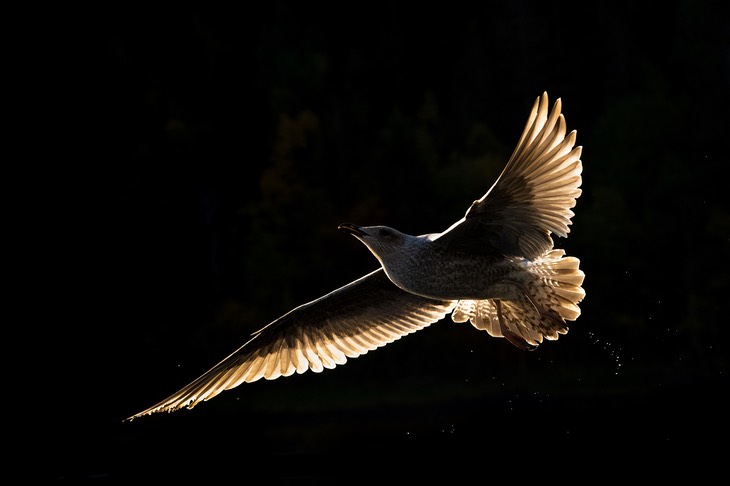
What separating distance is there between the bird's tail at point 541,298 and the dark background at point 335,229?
11.8 m

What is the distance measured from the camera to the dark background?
2873 cm

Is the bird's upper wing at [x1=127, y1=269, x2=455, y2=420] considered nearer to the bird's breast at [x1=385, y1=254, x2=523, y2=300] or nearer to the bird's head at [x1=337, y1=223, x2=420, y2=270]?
the bird's head at [x1=337, y1=223, x2=420, y2=270]

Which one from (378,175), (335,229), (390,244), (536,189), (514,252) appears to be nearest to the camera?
(536,189)

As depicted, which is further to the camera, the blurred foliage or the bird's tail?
the blurred foliage

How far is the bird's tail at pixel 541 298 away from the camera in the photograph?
32.2ft

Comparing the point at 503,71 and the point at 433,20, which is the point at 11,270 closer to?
the point at 503,71

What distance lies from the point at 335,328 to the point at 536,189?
2.73 metres

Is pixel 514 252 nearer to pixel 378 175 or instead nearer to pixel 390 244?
pixel 390 244

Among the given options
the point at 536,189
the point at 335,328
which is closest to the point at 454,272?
the point at 536,189

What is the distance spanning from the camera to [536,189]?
9.62m

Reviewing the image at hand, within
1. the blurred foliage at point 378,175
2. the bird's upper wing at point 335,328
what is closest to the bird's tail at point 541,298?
the bird's upper wing at point 335,328

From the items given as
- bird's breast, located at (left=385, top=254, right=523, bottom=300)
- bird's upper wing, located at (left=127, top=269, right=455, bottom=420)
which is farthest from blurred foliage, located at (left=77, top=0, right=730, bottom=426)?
bird's breast, located at (left=385, top=254, right=523, bottom=300)

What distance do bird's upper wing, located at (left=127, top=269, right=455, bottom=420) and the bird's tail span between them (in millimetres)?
1131

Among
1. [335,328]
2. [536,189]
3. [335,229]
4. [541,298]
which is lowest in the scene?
[541,298]
